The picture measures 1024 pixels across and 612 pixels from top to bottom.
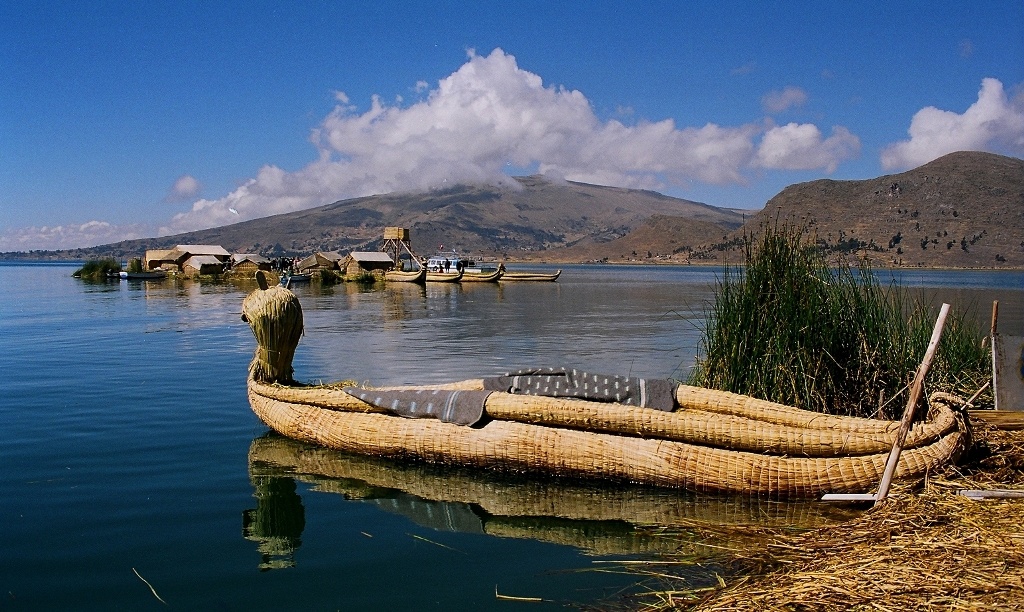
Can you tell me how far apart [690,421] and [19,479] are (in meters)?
5.39

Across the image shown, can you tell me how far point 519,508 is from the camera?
5621mm

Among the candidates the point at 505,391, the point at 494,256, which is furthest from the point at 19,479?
the point at 494,256

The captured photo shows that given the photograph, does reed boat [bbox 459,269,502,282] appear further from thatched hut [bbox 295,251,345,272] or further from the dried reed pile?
the dried reed pile

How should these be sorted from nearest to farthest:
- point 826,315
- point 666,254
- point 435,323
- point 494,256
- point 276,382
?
point 826,315, point 276,382, point 435,323, point 666,254, point 494,256

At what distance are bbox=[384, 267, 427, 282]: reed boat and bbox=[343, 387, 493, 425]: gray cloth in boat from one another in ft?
151

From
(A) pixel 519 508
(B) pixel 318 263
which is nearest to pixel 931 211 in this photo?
(B) pixel 318 263

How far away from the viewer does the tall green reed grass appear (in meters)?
7.12

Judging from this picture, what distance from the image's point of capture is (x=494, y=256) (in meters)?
199

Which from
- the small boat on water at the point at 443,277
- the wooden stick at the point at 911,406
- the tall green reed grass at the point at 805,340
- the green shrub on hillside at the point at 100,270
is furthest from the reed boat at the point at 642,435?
the green shrub on hillside at the point at 100,270

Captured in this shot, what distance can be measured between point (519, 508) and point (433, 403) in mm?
1304

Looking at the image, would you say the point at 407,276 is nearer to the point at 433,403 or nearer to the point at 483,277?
the point at 483,277

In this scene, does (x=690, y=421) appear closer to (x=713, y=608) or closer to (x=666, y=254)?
(x=713, y=608)

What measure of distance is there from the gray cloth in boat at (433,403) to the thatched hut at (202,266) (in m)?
58.8

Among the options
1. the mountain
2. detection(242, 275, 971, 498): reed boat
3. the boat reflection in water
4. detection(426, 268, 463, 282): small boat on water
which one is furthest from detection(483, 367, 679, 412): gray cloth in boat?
the mountain
